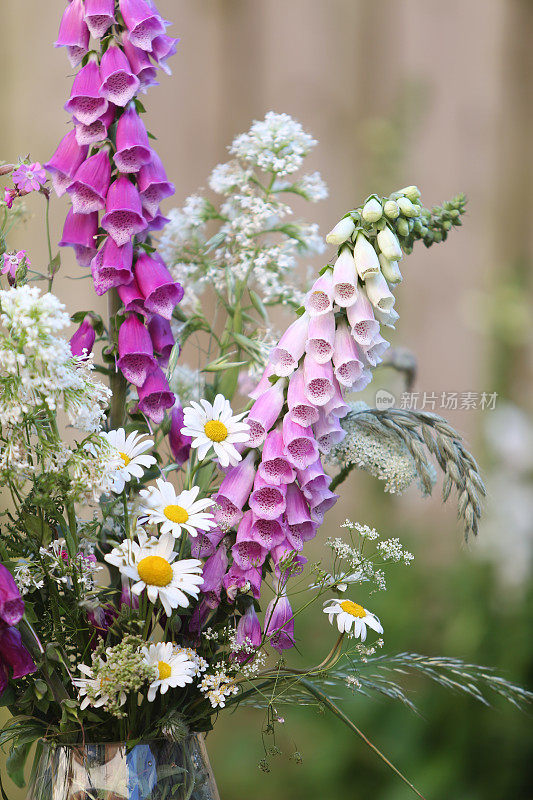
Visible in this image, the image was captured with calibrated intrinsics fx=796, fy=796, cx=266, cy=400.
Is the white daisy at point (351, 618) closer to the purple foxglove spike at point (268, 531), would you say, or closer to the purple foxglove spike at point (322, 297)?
the purple foxglove spike at point (268, 531)

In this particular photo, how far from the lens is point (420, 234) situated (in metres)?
0.45

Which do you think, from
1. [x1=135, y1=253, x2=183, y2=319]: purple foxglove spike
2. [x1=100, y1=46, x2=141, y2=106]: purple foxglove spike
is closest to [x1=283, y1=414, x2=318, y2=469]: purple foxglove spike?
[x1=135, y1=253, x2=183, y2=319]: purple foxglove spike

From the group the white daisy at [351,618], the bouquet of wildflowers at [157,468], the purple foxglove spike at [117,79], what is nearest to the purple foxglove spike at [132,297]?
the bouquet of wildflowers at [157,468]

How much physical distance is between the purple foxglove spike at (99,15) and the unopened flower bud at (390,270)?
205mm

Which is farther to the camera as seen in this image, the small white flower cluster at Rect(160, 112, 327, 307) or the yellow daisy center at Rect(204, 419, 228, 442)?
the small white flower cluster at Rect(160, 112, 327, 307)

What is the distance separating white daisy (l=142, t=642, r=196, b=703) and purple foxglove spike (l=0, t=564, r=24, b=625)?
65 mm

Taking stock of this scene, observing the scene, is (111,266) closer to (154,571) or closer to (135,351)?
(135,351)

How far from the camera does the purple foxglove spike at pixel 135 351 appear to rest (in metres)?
0.46

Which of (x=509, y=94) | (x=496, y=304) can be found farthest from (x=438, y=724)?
(x=509, y=94)

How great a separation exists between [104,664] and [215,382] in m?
0.21

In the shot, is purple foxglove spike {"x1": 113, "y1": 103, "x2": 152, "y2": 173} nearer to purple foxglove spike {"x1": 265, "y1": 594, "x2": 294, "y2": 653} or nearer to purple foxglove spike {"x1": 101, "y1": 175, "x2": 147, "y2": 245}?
purple foxglove spike {"x1": 101, "y1": 175, "x2": 147, "y2": 245}

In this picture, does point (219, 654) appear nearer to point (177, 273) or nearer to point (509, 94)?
point (177, 273)

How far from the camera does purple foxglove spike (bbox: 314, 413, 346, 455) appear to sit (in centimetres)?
→ 45

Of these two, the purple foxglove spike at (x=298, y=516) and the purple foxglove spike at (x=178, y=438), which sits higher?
the purple foxglove spike at (x=178, y=438)
